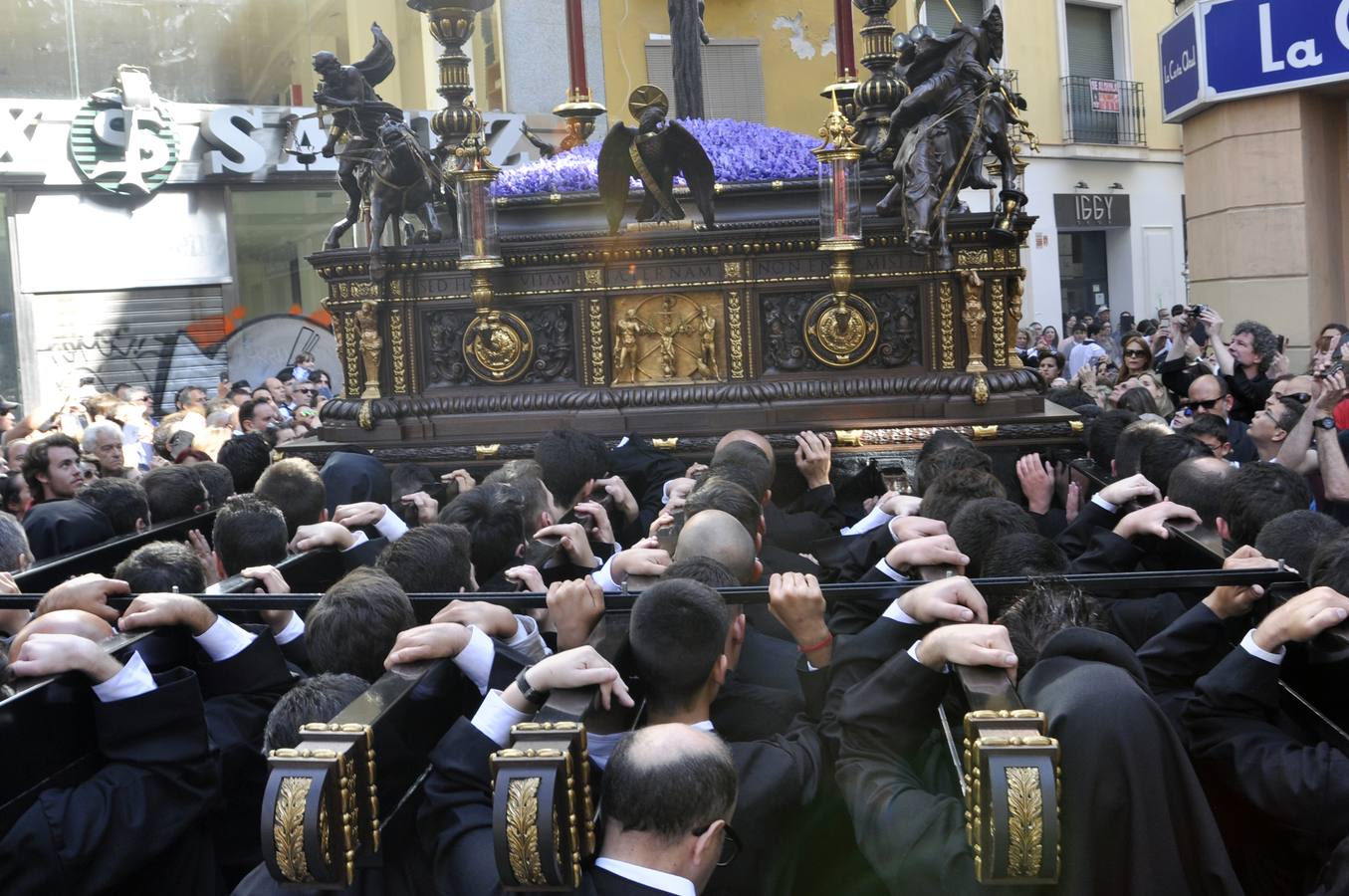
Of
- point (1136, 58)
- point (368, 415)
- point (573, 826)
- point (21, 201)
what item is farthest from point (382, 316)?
point (1136, 58)

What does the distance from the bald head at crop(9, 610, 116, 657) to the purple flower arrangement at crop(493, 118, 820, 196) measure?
5.68 metres

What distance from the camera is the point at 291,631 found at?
4152 millimetres

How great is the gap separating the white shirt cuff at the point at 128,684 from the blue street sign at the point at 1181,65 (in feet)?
41.3

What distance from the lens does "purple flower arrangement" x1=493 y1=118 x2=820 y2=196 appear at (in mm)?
8578

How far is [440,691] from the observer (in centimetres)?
304

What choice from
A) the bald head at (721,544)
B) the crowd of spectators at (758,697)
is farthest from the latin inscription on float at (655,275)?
the bald head at (721,544)

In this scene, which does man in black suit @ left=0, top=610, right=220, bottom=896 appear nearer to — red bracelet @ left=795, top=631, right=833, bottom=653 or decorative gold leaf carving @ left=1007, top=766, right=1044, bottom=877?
red bracelet @ left=795, top=631, right=833, bottom=653

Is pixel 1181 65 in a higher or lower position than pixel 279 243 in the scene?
higher

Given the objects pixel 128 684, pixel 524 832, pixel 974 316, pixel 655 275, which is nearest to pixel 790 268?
pixel 655 275

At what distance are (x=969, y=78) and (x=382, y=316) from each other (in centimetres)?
351

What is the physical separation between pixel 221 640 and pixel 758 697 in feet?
4.48

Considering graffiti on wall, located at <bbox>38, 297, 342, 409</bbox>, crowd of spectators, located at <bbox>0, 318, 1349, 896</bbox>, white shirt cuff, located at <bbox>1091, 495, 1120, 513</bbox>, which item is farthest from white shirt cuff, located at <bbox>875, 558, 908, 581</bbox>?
graffiti on wall, located at <bbox>38, 297, 342, 409</bbox>

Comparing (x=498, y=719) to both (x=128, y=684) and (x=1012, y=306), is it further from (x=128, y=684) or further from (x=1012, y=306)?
(x=1012, y=306)

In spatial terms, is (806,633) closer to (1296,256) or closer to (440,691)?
(440,691)
